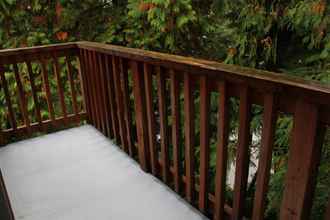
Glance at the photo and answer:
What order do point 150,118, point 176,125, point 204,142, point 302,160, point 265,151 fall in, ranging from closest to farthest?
point 302,160
point 265,151
point 204,142
point 176,125
point 150,118

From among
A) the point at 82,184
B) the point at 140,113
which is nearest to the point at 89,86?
the point at 140,113

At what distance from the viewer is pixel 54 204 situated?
223 cm

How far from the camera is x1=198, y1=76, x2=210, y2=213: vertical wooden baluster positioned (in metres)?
1.70

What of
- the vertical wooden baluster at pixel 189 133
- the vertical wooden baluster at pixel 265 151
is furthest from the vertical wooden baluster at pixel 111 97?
the vertical wooden baluster at pixel 265 151

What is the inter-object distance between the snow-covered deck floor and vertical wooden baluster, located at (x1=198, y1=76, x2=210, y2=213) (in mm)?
142

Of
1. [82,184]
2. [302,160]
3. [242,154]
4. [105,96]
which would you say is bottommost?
[82,184]

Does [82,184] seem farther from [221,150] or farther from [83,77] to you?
[83,77]

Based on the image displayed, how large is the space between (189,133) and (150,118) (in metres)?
0.52

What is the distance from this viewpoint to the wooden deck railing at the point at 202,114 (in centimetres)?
125

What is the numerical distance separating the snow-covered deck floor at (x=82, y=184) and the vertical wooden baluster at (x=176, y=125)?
0.48 feet

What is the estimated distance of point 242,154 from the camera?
1597mm

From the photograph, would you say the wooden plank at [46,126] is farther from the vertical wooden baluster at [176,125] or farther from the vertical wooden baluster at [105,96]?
the vertical wooden baluster at [176,125]

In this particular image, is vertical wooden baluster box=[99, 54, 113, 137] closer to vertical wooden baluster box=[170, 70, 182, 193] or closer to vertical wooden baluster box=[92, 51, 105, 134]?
vertical wooden baluster box=[92, 51, 105, 134]

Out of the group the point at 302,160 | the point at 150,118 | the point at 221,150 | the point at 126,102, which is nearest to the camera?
the point at 302,160
